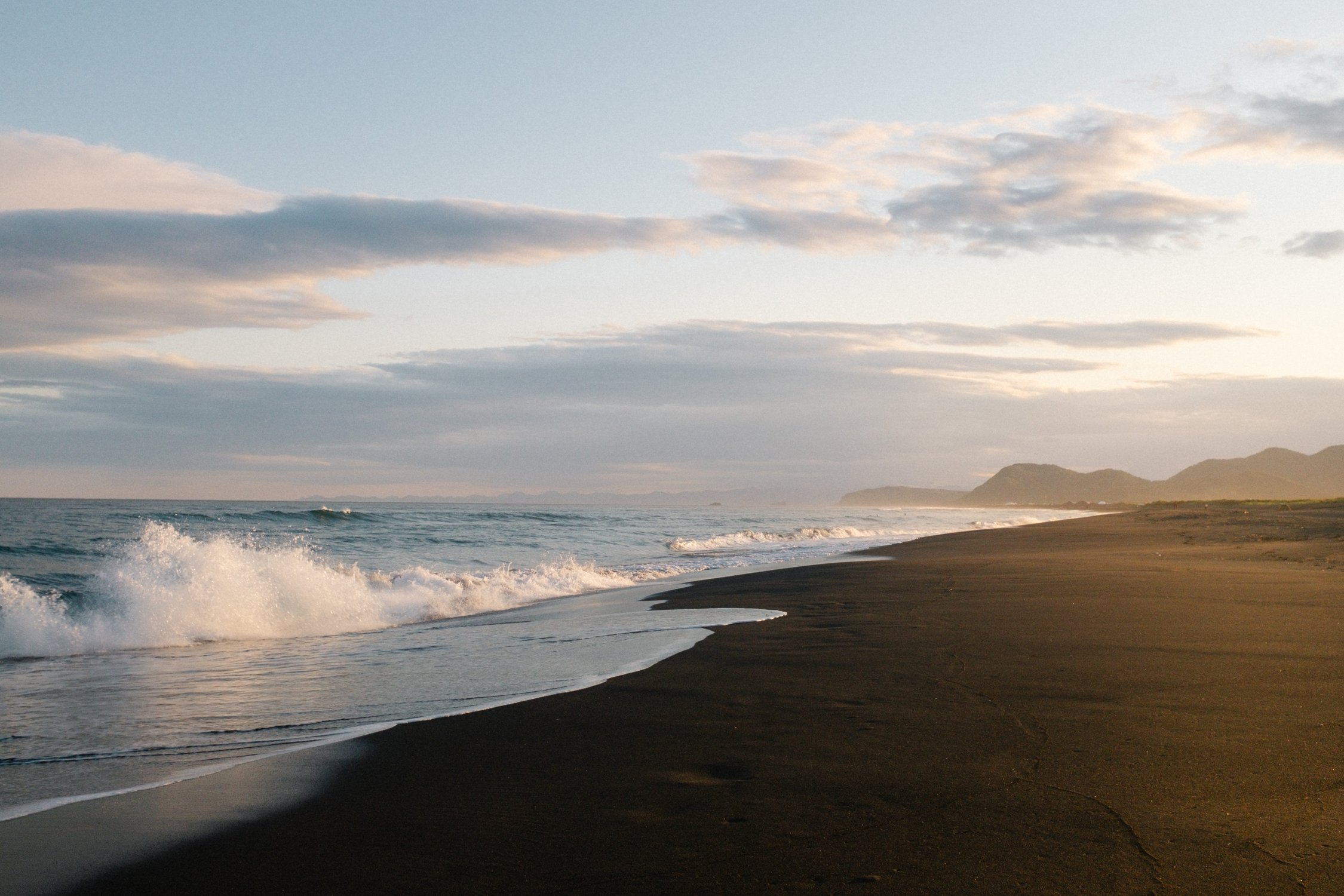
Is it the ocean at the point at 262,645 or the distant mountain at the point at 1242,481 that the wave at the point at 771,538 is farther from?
the distant mountain at the point at 1242,481

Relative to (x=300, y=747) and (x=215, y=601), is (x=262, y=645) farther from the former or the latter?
(x=300, y=747)

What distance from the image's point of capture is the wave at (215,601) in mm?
10766

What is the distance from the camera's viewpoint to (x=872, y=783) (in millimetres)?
3805

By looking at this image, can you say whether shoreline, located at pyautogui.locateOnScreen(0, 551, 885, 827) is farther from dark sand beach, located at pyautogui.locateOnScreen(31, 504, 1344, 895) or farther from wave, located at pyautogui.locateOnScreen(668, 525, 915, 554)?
wave, located at pyautogui.locateOnScreen(668, 525, 915, 554)

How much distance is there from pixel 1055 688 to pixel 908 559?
14.9 m

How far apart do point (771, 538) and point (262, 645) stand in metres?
31.2

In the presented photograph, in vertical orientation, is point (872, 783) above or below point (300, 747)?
above

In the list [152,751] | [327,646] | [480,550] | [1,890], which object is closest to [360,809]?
[1,890]

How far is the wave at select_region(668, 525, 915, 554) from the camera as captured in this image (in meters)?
33.5

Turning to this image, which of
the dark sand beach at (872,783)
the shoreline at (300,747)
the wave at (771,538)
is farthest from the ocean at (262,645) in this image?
the wave at (771,538)

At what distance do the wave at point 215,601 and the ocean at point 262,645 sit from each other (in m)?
0.03

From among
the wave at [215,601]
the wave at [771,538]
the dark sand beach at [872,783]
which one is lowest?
the wave at [771,538]

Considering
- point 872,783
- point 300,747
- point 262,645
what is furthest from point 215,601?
point 872,783

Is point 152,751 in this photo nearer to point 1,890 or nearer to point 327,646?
point 1,890
